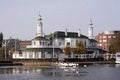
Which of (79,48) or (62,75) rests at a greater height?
(79,48)

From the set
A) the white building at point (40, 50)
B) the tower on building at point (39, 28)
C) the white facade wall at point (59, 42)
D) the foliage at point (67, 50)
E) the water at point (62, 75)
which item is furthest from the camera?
the white facade wall at point (59, 42)

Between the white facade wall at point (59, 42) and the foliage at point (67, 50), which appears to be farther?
the white facade wall at point (59, 42)

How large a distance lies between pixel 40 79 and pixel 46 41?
7642 cm

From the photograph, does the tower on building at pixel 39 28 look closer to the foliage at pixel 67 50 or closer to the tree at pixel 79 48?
the foliage at pixel 67 50

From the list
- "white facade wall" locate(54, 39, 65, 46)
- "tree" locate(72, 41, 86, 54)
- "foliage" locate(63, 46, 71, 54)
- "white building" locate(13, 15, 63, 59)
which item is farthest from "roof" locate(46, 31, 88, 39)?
"foliage" locate(63, 46, 71, 54)

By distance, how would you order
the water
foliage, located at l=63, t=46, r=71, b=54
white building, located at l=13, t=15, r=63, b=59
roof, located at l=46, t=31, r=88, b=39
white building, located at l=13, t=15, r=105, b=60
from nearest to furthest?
the water, white building, located at l=13, t=15, r=63, b=59, white building, located at l=13, t=15, r=105, b=60, foliage, located at l=63, t=46, r=71, b=54, roof, located at l=46, t=31, r=88, b=39

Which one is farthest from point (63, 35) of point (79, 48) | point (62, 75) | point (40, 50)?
point (62, 75)

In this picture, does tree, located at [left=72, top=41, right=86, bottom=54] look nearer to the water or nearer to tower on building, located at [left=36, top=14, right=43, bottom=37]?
tower on building, located at [left=36, top=14, right=43, bottom=37]

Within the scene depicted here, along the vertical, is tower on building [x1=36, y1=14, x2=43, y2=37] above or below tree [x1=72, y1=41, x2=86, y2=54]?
above

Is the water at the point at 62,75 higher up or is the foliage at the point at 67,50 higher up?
the foliage at the point at 67,50

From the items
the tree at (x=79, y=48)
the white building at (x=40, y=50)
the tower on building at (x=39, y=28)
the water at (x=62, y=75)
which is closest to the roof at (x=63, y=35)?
the white building at (x=40, y=50)

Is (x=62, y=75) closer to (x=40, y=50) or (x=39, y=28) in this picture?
(x=40, y=50)

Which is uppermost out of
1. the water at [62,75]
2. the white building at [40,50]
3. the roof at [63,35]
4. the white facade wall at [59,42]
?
the roof at [63,35]

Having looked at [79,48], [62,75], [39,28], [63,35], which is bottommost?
[62,75]
